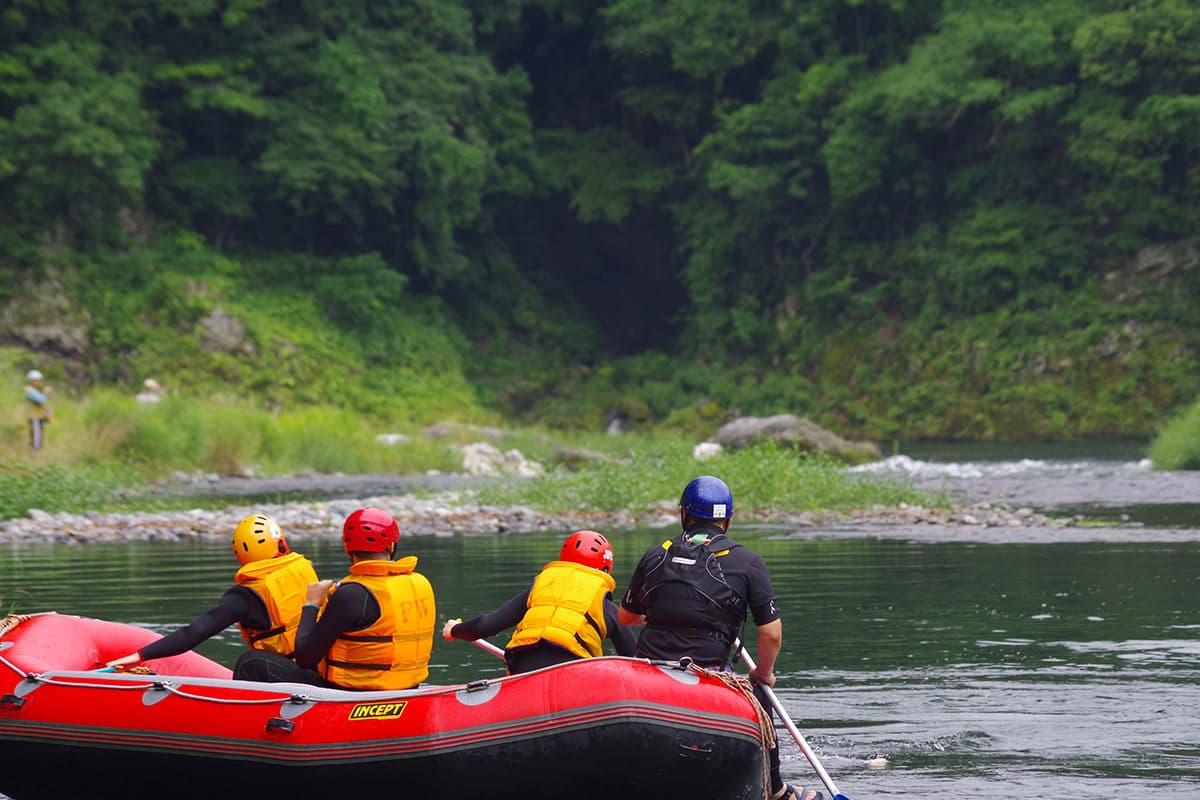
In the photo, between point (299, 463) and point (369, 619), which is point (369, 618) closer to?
point (369, 619)

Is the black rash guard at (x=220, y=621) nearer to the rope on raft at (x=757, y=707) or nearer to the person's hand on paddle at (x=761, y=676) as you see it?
the rope on raft at (x=757, y=707)

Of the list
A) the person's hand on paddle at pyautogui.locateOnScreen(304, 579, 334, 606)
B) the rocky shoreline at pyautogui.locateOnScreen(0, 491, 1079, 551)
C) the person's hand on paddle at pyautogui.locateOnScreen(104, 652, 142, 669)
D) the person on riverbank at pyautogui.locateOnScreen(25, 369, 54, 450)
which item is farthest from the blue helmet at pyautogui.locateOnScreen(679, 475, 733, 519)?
the person on riverbank at pyautogui.locateOnScreen(25, 369, 54, 450)

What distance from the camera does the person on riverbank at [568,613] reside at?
285 inches

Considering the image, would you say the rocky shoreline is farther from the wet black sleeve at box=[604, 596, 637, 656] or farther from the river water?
the wet black sleeve at box=[604, 596, 637, 656]

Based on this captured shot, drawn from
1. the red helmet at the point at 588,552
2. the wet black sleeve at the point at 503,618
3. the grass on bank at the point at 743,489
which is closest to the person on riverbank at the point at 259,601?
the wet black sleeve at the point at 503,618

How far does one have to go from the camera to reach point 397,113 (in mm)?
44625

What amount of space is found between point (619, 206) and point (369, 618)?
141 feet

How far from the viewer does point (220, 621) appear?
771cm

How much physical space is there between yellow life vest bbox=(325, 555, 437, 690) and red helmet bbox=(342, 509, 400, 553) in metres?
0.08

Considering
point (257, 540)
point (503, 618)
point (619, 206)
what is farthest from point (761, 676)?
point (619, 206)

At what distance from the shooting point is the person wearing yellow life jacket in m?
7.33

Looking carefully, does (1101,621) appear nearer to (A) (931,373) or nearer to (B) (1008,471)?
(B) (1008,471)

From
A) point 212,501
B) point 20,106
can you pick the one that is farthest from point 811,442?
point 20,106

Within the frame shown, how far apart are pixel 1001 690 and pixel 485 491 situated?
1469 cm
